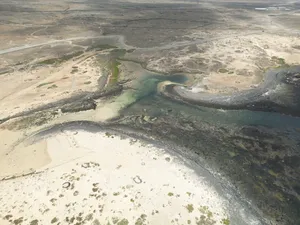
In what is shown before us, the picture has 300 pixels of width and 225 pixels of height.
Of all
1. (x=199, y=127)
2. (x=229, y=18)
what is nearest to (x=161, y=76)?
(x=199, y=127)

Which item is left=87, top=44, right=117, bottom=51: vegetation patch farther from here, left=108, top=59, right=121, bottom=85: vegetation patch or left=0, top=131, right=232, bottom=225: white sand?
left=0, top=131, right=232, bottom=225: white sand

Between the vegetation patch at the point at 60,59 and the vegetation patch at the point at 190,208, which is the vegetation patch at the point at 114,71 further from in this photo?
the vegetation patch at the point at 190,208

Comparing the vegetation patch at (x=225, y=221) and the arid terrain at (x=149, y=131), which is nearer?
the vegetation patch at (x=225, y=221)

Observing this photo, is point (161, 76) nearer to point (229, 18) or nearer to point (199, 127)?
point (199, 127)

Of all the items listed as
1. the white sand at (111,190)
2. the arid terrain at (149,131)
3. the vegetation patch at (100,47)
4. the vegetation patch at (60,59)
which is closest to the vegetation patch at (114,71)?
the arid terrain at (149,131)

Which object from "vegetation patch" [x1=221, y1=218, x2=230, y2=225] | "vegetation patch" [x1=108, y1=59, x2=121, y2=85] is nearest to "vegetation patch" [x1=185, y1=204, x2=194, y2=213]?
"vegetation patch" [x1=221, y1=218, x2=230, y2=225]

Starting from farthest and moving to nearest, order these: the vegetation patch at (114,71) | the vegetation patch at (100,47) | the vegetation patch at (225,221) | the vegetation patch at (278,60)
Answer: the vegetation patch at (100,47) < the vegetation patch at (278,60) < the vegetation patch at (114,71) < the vegetation patch at (225,221)
